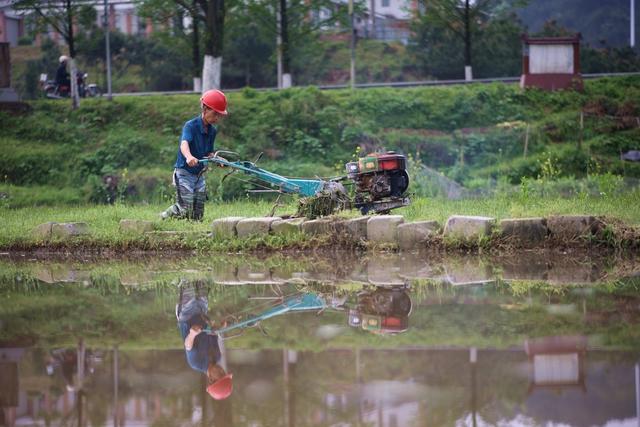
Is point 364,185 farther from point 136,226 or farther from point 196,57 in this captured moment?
point 196,57

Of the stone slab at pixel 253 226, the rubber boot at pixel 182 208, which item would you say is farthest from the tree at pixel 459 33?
the stone slab at pixel 253 226

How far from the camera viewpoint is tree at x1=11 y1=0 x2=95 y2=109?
2778 centimetres

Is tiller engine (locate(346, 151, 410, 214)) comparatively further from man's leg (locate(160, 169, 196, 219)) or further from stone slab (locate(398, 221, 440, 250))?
man's leg (locate(160, 169, 196, 219))

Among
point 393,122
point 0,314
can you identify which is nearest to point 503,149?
point 393,122

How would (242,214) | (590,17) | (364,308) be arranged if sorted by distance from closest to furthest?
1. (364,308)
2. (242,214)
3. (590,17)

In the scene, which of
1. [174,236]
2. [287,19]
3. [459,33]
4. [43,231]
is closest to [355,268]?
[174,236]

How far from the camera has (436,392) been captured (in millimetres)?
5871

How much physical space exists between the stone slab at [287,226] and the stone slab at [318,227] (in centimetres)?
8

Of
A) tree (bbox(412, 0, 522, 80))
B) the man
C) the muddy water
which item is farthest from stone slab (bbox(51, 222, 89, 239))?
tree (bbox(412, 0, 522, 80))

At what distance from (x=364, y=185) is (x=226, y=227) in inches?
76.5

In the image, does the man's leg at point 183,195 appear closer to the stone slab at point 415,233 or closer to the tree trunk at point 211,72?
the stone slab at point 415,233

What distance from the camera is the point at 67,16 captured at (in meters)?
29.4

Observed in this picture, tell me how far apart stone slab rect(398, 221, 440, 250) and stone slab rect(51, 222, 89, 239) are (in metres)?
4.54

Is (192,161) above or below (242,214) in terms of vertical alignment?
above
